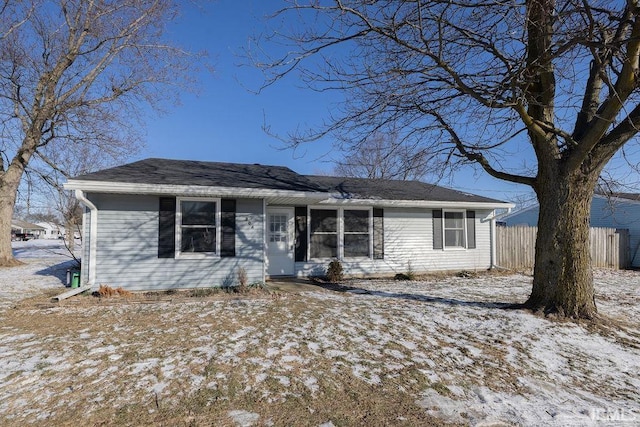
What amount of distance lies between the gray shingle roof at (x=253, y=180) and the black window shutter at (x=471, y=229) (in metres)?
0.57

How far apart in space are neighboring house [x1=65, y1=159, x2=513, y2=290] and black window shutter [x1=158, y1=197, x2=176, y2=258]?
0.07 feet

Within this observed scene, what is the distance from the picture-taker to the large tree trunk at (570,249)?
5.99m

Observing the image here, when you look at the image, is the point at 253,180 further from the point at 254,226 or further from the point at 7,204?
the point at 7,204

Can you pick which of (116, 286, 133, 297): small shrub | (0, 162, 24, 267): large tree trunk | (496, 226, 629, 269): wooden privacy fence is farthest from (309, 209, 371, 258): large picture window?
(0, 162, 24, 267): large tree trunk

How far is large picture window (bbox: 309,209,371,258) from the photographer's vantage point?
1083 cm

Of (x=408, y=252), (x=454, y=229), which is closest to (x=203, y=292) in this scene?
(x=408, y=252)

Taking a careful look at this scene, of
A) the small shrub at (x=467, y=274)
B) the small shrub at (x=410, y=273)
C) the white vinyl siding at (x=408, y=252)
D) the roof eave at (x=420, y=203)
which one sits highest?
the roof eave at (x=420, y=203)

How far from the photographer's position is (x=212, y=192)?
26.8ft

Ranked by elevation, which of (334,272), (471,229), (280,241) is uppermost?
(471,229)

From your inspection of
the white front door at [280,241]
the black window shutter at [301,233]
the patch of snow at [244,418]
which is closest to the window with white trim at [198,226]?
the white front door at [280,241]

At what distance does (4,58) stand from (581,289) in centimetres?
1927

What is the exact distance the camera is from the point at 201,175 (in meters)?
9.16

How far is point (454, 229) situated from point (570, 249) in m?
6.41

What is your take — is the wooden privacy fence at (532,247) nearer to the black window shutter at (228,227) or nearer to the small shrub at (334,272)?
Result: the small shrub at (334,272)
